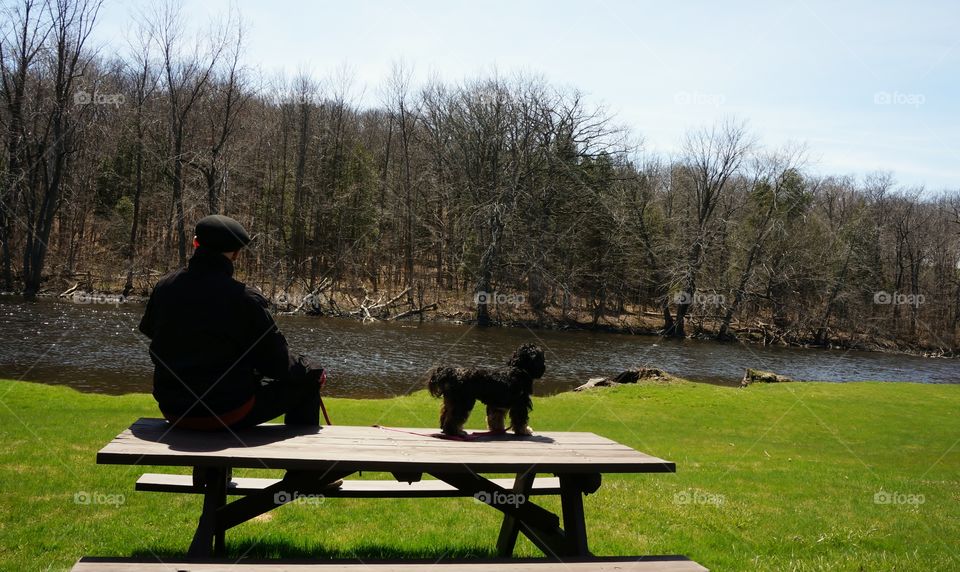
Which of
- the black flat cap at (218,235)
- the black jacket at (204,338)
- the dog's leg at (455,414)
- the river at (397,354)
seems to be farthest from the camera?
the river at (397,354)

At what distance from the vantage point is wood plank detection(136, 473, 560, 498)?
488cm

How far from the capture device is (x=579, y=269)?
1914 inches

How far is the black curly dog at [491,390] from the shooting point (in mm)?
4781

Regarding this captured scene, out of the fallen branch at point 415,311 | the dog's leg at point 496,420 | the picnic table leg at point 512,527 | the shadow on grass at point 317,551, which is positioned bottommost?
the fallen branch at point 415,311

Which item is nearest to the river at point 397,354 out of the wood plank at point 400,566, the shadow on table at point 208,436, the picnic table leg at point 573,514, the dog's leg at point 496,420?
the dog's leg at point 496,420

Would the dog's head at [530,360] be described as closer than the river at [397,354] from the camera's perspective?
Yes

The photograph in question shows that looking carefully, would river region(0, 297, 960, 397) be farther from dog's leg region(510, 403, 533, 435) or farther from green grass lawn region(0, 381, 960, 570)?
dog's leg region(510, 403, 533, 435)

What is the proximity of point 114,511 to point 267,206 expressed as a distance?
154 feet

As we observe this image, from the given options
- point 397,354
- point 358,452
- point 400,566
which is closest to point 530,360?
point 358,452

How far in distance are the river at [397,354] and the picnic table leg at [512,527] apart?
49.8 ft

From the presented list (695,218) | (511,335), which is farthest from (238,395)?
(695,218)

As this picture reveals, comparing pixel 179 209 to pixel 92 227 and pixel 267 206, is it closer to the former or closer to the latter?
pixel 267 206

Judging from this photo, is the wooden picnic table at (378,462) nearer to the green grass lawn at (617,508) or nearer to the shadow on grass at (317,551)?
the shadow on grass at (317,551)

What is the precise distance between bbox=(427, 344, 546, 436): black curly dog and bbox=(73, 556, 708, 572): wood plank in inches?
46.9
